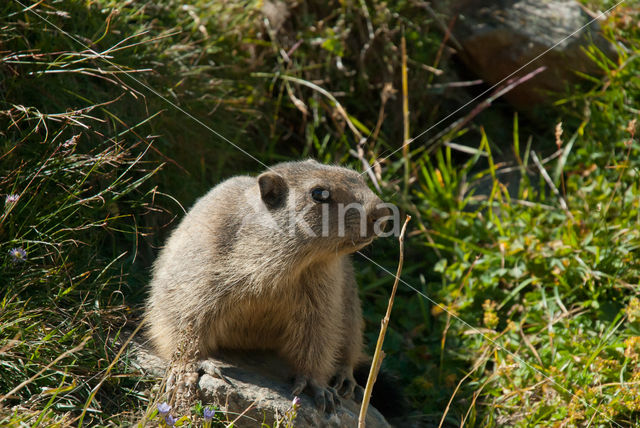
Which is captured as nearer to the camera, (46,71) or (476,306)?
(46,71)

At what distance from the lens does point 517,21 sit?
8.45 m

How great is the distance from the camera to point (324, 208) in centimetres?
487

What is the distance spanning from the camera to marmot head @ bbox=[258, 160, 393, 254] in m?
4.75

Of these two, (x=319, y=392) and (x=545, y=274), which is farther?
(x=545, y=274)

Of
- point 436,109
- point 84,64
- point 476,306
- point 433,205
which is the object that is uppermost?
point 84,64

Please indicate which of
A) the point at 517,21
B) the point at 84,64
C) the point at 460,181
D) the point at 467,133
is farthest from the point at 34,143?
the point at 517,21

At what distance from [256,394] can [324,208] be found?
1.44 m

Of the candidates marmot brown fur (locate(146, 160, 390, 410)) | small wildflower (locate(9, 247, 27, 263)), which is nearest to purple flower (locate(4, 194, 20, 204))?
small wildflower (locate(9, 247, 27, 263))

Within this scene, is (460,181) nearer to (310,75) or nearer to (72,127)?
(310,75)


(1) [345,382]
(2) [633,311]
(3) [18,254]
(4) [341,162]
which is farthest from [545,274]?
(3) [18,254]

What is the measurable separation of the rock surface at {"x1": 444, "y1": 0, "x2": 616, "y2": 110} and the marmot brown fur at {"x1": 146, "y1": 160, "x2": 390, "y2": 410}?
4.10m

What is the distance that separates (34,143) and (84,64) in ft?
3.21

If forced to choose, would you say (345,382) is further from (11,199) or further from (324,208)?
(11,199)

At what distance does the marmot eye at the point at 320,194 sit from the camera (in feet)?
16.0
